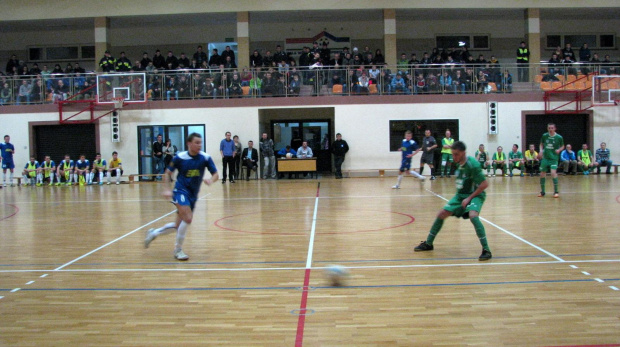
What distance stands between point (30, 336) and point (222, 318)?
1.62 m

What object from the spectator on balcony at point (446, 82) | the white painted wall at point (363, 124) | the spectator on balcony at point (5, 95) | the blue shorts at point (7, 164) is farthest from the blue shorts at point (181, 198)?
the spectator on balcony at point (5, 95)

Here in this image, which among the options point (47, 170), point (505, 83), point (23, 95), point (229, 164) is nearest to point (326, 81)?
point (229, 164)

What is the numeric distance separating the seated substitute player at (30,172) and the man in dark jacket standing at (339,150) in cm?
1370

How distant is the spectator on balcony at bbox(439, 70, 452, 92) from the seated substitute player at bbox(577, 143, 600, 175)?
652 centimetres

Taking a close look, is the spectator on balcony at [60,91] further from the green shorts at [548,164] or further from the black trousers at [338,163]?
the green shorts at [548,164]

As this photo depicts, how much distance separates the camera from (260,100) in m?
25.2

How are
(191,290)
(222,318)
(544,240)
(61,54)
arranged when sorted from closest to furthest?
(222,318)
(191,290)
(544,240)
(61,54)

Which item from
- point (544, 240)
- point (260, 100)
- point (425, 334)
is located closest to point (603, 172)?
point (260, 100)

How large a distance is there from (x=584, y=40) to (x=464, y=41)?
7.05 m

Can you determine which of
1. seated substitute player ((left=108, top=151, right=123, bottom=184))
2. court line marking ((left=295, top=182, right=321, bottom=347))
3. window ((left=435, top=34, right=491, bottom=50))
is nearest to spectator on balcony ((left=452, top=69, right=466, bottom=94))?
window ((left=435, top=34, right=491, bottom=50))

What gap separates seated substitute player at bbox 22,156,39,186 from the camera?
2459 cm

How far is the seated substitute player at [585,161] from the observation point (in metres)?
24.2

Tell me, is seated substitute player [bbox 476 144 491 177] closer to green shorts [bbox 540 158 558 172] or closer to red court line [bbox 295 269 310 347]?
green shorts [bbox 540 158 558 172]

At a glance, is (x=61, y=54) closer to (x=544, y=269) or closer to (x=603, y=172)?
(x=603, y=172)
